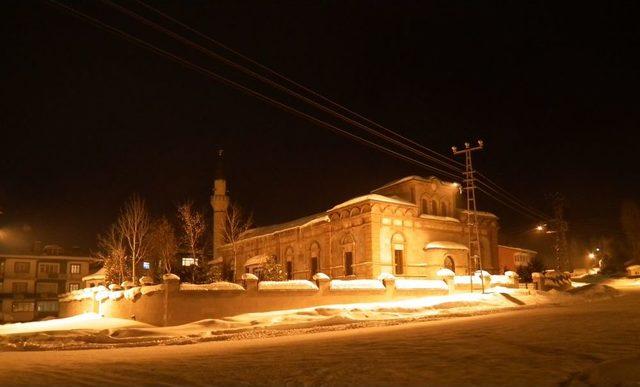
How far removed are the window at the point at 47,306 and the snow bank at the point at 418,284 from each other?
1841 inches

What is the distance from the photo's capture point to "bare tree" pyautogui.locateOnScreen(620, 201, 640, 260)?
5591cm

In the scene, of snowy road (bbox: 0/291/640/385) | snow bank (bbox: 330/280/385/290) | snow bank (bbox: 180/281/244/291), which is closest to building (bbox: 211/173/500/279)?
snow bank (bbox: 330/280/385/290)

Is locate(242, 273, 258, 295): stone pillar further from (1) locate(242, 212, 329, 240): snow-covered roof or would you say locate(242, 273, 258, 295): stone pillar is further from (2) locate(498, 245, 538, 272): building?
(2) locate(498, 245, 538, 272): building

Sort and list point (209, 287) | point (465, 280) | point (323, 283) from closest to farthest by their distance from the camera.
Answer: point (209, 287) < point (323, 283) < point (465, 280)

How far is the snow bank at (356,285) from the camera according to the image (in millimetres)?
25331

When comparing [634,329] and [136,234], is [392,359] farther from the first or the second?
[136,234]

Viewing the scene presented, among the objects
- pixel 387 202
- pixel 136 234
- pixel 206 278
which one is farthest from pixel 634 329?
pixel 136 234

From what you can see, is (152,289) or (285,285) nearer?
(152,289)

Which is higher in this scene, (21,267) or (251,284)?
(21,267)

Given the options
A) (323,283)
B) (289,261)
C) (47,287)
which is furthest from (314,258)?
(47,287)

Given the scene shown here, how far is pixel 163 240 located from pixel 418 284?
24.2 m

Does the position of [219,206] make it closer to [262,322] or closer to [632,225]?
[262,322]

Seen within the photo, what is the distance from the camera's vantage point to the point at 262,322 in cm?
2034

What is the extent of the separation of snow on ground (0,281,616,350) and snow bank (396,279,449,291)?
2.96ft
